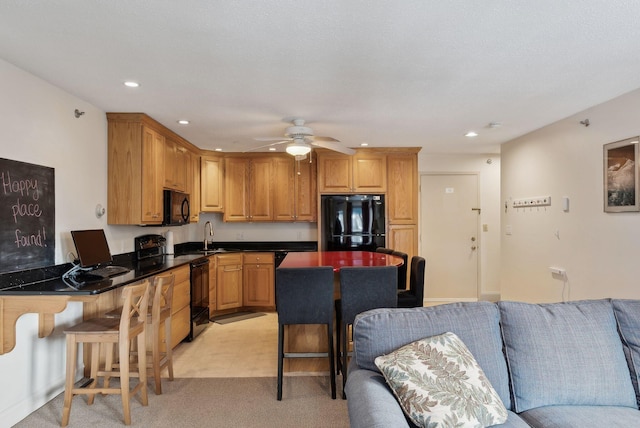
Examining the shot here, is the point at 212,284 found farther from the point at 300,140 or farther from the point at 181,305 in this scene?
the point at 300,140

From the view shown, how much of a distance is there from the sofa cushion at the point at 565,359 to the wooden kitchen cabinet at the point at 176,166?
11.8ft

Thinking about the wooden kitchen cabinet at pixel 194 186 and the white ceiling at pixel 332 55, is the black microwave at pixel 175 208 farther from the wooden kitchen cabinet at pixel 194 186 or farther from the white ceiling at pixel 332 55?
the white ceiling at pixel 332 55

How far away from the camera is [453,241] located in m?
5.65

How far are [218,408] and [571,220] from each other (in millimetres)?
3583

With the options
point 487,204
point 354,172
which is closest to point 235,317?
point 354,172

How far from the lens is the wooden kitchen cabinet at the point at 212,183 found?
17.4ft

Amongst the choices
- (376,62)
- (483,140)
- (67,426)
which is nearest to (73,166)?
(67,426)

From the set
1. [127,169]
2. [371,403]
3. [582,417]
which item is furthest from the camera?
[127,169]

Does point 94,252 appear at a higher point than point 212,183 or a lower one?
lower

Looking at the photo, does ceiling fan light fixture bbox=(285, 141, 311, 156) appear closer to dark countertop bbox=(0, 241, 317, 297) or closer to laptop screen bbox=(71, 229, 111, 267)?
dark countertop bbox=(0, 241, 317, 297)

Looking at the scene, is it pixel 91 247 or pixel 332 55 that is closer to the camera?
pixel 332 55

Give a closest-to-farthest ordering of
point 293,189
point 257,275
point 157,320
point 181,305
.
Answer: point 157,320 → point 181,305 → point 257,275 → point 293,189

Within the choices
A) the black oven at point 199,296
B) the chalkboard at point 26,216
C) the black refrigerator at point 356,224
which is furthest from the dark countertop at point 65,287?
the black refrigerator at point 356,224

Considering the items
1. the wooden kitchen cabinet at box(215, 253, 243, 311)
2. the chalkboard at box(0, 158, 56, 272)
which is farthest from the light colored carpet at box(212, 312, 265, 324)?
the chalkboard at box(0, 158, 56, 272)
